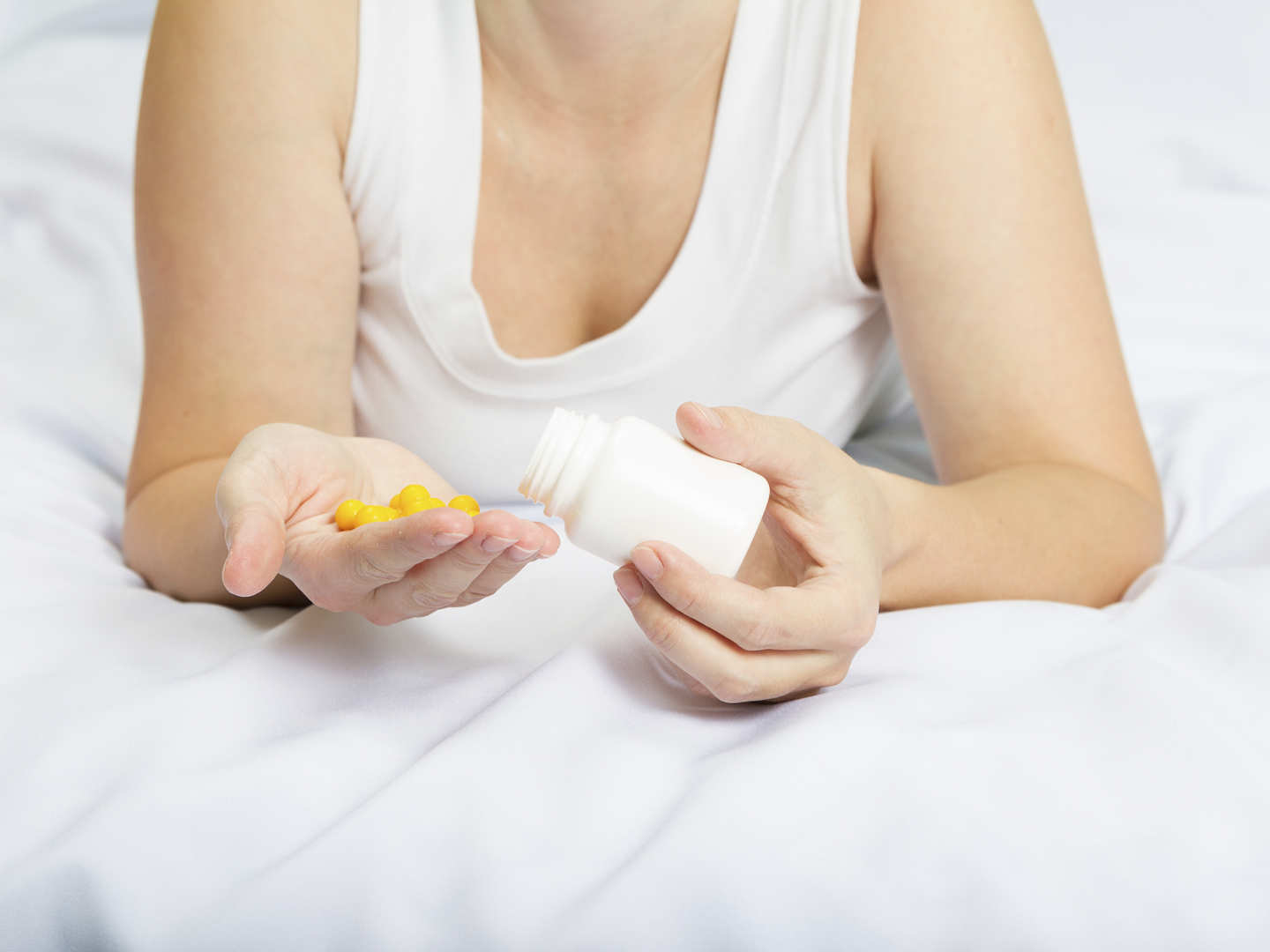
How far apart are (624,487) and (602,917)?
20 centimetres

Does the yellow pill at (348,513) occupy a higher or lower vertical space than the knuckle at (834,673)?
higher

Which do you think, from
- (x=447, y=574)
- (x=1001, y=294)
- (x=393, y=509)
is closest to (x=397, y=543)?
(x=447, y=574)

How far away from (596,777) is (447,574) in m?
0.14

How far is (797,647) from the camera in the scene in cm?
57

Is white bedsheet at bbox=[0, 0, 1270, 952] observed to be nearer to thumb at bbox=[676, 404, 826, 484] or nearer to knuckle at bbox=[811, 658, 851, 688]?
knuckle at bbox=[811, 658, 851, 688]

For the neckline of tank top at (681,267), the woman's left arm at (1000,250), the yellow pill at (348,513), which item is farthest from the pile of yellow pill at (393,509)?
the woman's left arm at (1000,250)

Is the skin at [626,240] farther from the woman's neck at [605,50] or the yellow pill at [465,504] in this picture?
the yellow pill at [465,504]

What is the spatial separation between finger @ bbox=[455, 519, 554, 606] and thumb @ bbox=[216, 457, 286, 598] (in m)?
0.10

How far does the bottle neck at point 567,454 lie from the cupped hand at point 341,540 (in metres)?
0.03

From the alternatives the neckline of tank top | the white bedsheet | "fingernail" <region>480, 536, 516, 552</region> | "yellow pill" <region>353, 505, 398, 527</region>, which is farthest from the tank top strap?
"fingernail" <region>480, 536, 516, 552</region>

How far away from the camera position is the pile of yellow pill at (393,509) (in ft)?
1.97

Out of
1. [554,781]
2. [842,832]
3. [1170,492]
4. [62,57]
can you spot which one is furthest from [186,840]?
[62,57]

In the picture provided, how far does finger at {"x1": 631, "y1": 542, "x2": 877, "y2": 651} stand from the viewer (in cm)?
52

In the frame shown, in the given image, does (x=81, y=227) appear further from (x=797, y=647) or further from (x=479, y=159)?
(x=797, y=647)
